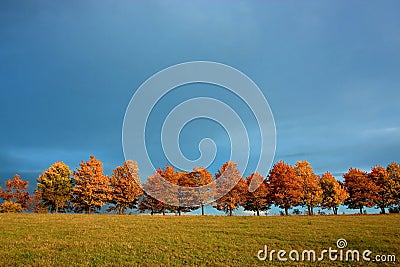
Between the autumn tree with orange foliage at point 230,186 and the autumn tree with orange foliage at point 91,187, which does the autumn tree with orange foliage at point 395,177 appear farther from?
the autumn tree with orange foliage at point 91,187

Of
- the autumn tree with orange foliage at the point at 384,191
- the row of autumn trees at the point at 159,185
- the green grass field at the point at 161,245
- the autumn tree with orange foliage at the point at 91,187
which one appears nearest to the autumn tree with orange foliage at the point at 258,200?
the row of autumn trees at the point at 159,185

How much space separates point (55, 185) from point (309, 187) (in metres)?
48.2

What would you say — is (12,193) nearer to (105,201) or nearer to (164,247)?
(105,201)

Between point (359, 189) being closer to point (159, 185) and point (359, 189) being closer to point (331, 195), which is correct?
point (331, 195)

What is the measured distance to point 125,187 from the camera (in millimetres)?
59906

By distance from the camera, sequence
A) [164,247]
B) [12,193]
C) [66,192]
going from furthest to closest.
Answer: [12,193] < [66,192] < [164,247]

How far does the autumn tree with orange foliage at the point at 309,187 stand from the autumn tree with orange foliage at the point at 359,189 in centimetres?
1351

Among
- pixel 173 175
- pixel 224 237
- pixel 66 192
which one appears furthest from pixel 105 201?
pixel 224 237

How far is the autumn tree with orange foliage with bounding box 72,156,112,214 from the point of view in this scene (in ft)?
182

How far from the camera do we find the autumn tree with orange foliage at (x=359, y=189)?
66438 millimetres

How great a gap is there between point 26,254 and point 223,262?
9409mm

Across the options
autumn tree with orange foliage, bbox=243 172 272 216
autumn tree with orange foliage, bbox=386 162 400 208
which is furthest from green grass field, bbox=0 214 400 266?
autumn tree with orange foliage, bbox=386 162 400 208

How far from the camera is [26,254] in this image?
1437 centimetres

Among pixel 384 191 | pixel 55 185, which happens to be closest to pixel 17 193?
pixel 55 185
